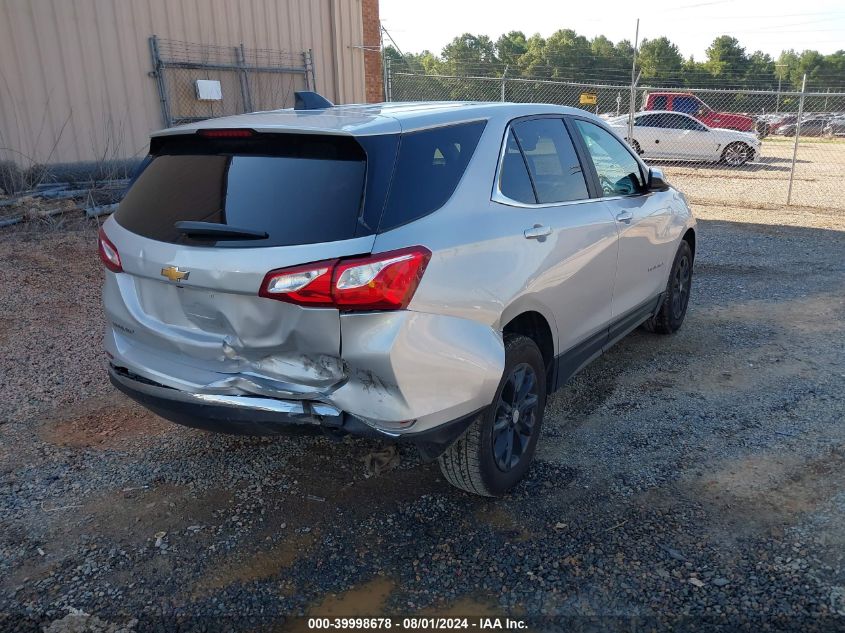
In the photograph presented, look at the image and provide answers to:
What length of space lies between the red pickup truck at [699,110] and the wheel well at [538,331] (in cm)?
2102

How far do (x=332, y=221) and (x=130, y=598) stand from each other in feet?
5.40

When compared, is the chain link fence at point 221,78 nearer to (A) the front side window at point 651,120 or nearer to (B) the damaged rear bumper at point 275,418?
(B) the damaged rear bumper at point 275,418

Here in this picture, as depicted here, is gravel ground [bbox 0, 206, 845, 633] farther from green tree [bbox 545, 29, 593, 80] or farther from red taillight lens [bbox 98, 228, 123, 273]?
green tree [bbox 545, 29, 593, 80]

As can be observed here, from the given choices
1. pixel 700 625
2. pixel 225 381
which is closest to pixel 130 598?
pixel 225 381

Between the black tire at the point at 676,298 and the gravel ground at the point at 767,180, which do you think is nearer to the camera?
the black tire at the point at 676,298

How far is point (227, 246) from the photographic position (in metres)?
2.68

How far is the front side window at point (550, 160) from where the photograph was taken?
11.7 ft

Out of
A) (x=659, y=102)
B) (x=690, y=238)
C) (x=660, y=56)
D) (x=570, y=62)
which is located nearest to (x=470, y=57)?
(x=570, y=62)

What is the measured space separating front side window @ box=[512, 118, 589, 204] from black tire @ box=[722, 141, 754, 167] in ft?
56.2

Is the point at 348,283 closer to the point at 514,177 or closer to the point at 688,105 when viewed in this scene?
the point at 514,177

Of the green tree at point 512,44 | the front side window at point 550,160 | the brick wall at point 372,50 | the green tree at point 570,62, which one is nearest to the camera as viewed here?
the front side window at point 550,160

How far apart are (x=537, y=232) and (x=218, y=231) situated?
1473 mm

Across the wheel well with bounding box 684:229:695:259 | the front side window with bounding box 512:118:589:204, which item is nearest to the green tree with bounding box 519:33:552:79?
the wheel well with bounding box 684:229:695:259

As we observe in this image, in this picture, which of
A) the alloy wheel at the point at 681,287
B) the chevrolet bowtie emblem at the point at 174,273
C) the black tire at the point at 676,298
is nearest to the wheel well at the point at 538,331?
the chevrolet bowtie emblem at the point at 174,273
